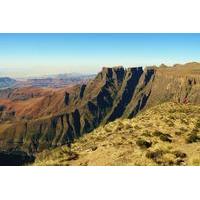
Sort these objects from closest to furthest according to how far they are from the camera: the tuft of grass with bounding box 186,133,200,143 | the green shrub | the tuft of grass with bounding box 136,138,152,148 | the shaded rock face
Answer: the tuft of grass with bounding box 136,138,152,148 < the tuft of grass with bounding box 186,133,200,143 < the green shrub < the shaded rock face

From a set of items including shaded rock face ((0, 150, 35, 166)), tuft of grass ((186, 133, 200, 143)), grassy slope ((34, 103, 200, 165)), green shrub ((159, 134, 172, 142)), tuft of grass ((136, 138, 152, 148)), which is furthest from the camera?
shaded rock face ((0, 150, 35, 166))

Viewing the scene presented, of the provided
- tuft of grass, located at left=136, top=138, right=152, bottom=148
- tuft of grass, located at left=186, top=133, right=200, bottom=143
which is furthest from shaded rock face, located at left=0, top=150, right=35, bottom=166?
tuft of grass, located at left=186, top=133, right=200, bottom=143

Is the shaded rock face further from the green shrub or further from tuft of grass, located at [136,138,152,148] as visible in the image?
the green shrub

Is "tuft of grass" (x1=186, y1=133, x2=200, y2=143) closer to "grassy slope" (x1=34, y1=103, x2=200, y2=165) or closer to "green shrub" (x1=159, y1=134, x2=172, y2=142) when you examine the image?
"grassy slope" (x1=34, y1=103, x2=200, y2=165)

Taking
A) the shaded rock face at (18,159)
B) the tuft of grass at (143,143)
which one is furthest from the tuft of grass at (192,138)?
the shaded rock face at (18,159)

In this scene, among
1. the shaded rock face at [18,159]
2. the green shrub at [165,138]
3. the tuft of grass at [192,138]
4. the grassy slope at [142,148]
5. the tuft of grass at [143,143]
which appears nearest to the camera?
the grassy slope at [142,148]

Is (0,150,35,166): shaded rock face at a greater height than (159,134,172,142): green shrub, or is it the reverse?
(159,134,172,142): green shrub

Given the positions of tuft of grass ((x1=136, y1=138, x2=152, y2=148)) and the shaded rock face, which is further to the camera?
the shaded rock face

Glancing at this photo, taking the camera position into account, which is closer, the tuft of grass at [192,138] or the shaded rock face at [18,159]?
the tuft of grass at [192,138]

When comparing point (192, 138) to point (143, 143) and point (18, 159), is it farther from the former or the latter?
point (18, 159)

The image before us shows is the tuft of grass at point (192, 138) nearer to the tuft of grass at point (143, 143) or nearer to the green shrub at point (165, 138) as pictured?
the green shrub at point (165, 138)
